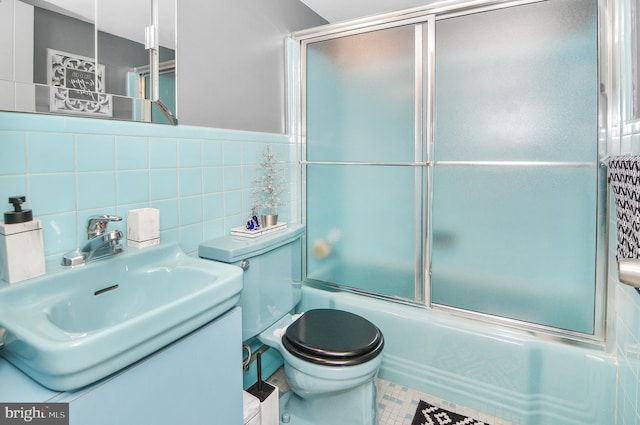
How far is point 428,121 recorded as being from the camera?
173cm

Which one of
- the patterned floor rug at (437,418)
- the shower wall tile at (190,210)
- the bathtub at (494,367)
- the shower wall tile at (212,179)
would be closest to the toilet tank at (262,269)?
the shower wall tile at (190,210)

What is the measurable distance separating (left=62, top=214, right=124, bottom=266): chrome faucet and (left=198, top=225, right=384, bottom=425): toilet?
405 mm

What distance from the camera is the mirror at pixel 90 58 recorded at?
958 millimetres

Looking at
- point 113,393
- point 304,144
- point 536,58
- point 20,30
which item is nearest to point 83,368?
point 113,393

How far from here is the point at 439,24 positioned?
1.68 m

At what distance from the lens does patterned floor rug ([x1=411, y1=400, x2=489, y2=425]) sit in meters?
1.57

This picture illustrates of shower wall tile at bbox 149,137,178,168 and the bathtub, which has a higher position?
shower wall tile at bbox 149,137,178,168

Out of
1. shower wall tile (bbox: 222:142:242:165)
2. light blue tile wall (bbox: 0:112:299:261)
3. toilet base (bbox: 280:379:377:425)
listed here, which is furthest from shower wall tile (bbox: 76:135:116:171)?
toilet base (bbox: 280:379:377:425)

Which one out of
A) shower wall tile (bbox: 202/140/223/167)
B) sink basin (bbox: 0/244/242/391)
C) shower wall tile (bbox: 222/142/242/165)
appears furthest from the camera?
shower wall tile (bbox: 222/142/242/165)

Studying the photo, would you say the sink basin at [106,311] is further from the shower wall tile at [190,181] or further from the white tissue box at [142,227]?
the shower wall tile at [190,181]

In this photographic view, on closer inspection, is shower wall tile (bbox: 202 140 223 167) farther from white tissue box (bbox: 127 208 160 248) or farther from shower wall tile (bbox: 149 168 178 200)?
white tissue box (bbox: 127 208 160 248)

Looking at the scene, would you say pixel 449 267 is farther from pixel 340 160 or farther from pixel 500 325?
pixel 340 160

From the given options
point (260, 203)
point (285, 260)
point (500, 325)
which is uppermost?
point (260, 203)

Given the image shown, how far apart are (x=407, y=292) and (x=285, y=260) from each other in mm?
692
